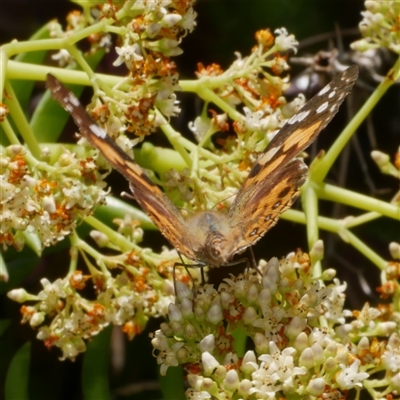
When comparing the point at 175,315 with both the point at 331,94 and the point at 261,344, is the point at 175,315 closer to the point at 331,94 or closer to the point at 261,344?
the point at 261,344

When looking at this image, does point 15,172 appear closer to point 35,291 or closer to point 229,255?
point 229,255

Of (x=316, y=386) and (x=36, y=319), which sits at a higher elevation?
(x=36, y=319)

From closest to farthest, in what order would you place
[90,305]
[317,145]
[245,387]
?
[245,387] → [90,305] → [317,145]

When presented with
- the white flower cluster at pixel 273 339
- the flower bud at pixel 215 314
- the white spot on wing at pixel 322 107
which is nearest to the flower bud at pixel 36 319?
the white flower cluster at pixel 273 339

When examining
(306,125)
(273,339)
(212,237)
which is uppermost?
(306,125)

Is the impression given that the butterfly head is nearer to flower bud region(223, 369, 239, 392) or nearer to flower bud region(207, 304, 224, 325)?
flower bud region(207, 304, 224, 325)

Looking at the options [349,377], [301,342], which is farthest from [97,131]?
[349,377]
